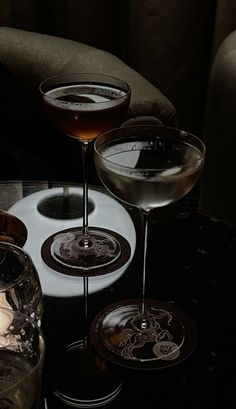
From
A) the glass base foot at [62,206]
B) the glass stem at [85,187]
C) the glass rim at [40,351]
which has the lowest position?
the glass base foot at [62,206]

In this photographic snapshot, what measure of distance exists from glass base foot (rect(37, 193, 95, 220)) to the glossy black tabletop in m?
0.07

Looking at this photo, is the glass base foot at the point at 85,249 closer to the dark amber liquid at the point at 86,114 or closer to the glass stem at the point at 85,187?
the glass stem at the point at 85,187

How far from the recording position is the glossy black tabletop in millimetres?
696

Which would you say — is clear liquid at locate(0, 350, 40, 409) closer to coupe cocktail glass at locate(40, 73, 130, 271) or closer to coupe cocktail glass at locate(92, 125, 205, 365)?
coupe cocktail glass at locate(92, 125, 205, 365)

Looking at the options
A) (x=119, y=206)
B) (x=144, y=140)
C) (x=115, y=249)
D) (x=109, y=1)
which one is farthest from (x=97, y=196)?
(x=109, y=1)

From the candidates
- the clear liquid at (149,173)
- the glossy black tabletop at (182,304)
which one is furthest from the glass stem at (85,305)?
the clear liquid at (149,173)

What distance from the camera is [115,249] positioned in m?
0.92

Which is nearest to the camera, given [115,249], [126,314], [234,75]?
[126,314]

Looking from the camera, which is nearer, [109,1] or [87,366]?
[87,366]

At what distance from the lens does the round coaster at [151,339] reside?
0.73 meters

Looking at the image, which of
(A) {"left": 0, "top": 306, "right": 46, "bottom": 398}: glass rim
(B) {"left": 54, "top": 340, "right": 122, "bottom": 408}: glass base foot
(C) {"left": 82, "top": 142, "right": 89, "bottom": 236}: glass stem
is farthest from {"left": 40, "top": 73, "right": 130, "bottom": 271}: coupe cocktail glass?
(A) {"left": 0, "top": 306, "right": 46, "bottom": 398}: glass rim

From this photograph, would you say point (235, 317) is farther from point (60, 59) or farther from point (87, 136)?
point (60, 59)

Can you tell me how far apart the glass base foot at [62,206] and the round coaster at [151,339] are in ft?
0.76

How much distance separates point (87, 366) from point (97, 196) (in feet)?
1.23
